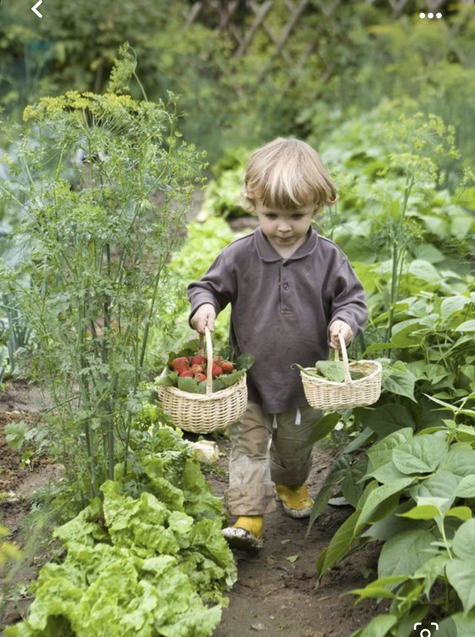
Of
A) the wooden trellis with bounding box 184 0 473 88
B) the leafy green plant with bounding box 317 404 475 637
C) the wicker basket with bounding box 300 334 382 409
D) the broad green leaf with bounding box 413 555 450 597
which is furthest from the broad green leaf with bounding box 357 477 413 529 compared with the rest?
the wooden trellis with bounding box 184 0 473 88

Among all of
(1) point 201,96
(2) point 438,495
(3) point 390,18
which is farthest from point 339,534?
(3) point 390,18

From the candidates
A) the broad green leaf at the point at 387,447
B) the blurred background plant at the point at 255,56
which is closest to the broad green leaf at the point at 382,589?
the broad green leaf at the point at 387,447

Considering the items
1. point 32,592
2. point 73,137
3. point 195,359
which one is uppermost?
point 73,137

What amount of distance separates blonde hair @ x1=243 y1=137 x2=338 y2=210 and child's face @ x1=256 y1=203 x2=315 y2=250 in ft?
0.08

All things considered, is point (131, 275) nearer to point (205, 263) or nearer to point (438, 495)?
point (438, 495)

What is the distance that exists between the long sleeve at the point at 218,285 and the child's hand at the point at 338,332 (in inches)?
16.4

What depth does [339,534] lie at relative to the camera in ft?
8.78

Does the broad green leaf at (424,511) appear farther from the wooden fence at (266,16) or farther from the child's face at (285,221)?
the wooden fence at (266,16)

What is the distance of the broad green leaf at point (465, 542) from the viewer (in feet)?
7.07

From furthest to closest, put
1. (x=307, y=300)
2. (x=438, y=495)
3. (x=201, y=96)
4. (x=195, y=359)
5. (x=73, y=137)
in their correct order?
(x=201, y=96) → (x=307, y=300) → (x=195, y=359) → (x=73, y=137) → (x=438, y=495)

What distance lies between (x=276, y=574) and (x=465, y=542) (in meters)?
1.03

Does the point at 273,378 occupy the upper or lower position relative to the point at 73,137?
lower

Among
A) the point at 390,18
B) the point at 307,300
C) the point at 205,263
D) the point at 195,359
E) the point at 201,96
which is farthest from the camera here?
the point at 390,18

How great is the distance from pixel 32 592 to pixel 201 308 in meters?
1.01
